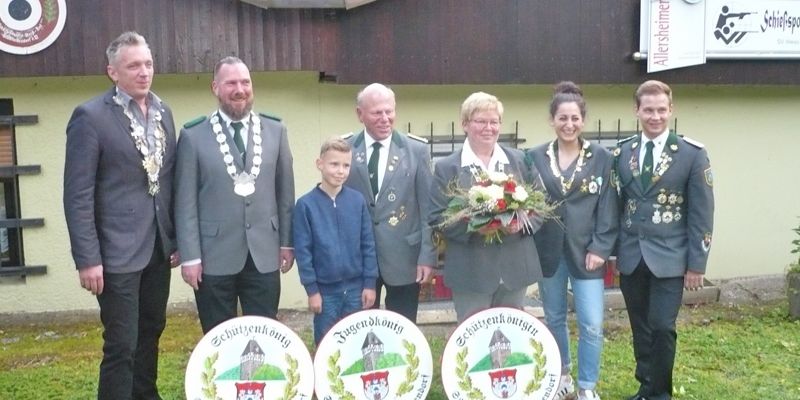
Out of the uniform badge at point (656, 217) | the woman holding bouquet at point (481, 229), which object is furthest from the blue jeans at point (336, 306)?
the uniform badge at point (656, 217)

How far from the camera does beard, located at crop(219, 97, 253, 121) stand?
4.11 meters

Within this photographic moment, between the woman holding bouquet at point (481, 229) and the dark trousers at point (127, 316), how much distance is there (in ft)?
4.86

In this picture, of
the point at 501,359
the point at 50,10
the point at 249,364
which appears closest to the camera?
the point at 249,364

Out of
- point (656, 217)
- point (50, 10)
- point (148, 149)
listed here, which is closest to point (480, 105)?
point (656, 217)

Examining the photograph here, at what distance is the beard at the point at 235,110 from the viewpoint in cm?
411

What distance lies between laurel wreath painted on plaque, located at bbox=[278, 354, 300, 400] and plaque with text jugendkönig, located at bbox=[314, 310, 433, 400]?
10cm

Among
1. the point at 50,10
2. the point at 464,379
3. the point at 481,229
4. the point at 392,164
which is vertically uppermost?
the point at 50,10

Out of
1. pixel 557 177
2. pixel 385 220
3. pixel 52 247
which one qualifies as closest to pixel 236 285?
pixel 385 220

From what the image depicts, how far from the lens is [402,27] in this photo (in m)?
7.00

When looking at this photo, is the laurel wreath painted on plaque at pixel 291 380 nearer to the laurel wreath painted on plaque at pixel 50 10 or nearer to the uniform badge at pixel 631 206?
the uniform badge at pixel 631 206

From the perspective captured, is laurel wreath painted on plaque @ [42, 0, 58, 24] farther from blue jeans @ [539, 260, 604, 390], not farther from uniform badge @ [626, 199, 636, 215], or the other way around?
uniform badge @ [626, 199, 636, 215]

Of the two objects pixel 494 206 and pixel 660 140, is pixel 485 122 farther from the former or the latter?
pixel 660 140

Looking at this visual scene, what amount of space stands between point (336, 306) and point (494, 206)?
3.43 feet

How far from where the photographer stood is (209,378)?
3.88 m
